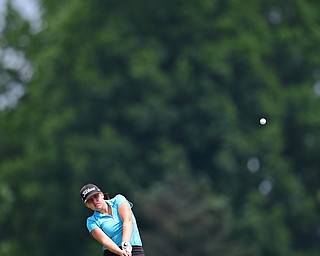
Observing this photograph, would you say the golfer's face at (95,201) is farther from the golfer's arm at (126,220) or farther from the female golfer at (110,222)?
the golfer's arm at (126,220)

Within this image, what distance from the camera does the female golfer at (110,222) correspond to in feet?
50.2

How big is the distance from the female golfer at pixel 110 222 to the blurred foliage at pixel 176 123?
114 ft

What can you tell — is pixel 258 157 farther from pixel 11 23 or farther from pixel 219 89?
pixel 11 23

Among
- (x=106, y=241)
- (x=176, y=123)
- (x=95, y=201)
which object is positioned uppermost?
(x=176, y=123)

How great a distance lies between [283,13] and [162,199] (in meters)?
12.4

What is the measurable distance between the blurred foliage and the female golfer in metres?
34.6

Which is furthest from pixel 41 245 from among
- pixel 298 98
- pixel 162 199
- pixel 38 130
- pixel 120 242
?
pixel 120 242

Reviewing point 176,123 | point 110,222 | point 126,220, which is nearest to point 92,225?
point 110,222

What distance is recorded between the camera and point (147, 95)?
54031mm

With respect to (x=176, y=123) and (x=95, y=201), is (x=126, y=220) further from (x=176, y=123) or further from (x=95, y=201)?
(x=176, y=123)

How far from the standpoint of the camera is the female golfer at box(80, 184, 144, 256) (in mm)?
15298

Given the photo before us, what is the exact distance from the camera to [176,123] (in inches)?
2120

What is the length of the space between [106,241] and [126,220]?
33 centimetres

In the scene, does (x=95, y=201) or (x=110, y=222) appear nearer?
(x=95, y=201)
